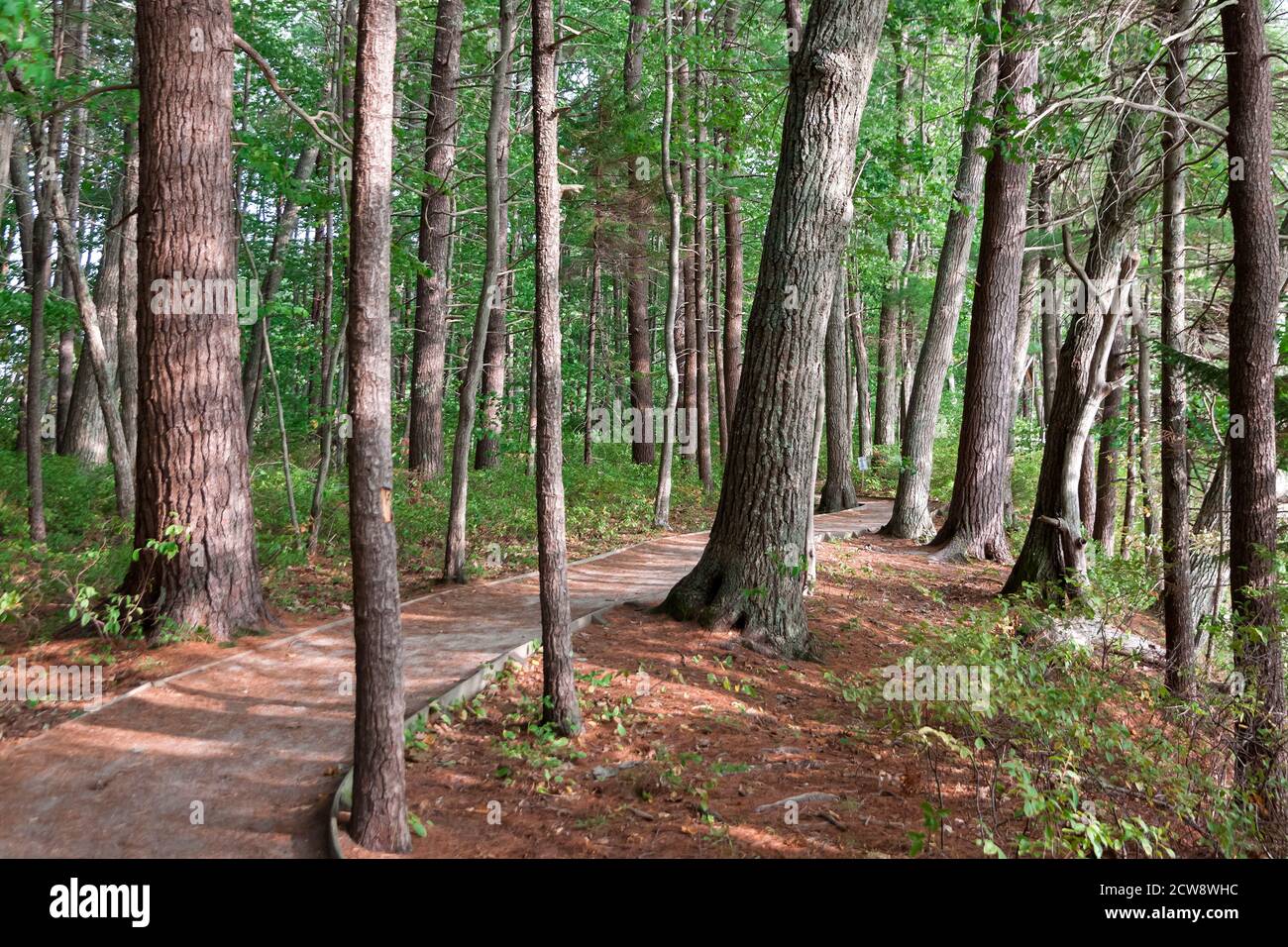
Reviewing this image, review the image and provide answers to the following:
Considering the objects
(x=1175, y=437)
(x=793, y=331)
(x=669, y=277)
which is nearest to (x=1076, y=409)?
(x=1175, y=437)

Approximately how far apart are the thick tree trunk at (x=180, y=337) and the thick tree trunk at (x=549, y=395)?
11.6ft

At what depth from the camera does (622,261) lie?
813 inches

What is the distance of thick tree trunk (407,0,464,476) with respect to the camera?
13953 mm

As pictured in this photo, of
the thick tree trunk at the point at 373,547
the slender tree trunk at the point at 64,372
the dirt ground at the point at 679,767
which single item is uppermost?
the slender tree trunk at the point at 64,372

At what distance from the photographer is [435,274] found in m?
14.7

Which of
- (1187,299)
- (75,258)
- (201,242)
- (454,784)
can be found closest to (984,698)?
(454,784)

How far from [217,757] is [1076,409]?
9.44 meters

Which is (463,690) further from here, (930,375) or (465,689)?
(930,375)

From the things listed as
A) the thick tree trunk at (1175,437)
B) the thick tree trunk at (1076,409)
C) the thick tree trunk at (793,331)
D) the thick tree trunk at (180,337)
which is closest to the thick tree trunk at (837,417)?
the thick tree trunk at (1076,409)

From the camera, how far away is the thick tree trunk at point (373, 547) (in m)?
4.19

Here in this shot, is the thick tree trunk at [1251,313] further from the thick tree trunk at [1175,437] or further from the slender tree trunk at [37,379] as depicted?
the slender tree trunk at [37,379]

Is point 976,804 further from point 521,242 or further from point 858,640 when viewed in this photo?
point 521,242

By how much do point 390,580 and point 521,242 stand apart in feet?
86.5

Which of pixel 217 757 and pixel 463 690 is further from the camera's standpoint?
pixel 463 690
